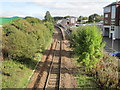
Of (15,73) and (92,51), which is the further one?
(92,51)

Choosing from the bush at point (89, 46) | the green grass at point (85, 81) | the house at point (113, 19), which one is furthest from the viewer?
the house at point (113, 19)

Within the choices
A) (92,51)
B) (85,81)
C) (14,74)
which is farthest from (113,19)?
(14,74)

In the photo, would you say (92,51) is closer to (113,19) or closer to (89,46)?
(89,46)

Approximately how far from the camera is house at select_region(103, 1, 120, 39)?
44.4m

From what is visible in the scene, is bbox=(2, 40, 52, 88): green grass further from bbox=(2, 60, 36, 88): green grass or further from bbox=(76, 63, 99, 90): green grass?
bbox=(76, 63, 99, 90): green grass

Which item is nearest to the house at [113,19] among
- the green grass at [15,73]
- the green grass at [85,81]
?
the green grass at [85,81]

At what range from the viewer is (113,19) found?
4575 centimetres

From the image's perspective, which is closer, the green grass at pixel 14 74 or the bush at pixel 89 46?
the green grass at pixel 14 74

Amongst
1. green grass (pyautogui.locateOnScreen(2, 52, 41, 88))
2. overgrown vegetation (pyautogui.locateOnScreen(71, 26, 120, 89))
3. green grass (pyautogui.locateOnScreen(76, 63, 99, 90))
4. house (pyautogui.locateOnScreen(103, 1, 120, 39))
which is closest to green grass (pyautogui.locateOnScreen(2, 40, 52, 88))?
green grass (pyautogui.locateOnScreen(2, 52, 41, 88))

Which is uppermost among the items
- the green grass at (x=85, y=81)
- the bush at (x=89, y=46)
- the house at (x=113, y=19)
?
the house at (x=113, y=19)

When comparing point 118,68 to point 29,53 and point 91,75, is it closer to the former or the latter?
point 91,75

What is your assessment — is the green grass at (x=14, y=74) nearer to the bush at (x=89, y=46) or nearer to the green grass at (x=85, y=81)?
the green grass at (x=85, y=81)

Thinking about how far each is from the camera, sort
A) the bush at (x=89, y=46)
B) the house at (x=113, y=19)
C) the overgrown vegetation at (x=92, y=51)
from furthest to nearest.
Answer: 1. the house at (x=113, y=19)
2. the bush at (x=89, y=46)
3. the overgrown vegetation at (x=92, y=51)

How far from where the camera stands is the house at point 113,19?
44.4 metres
